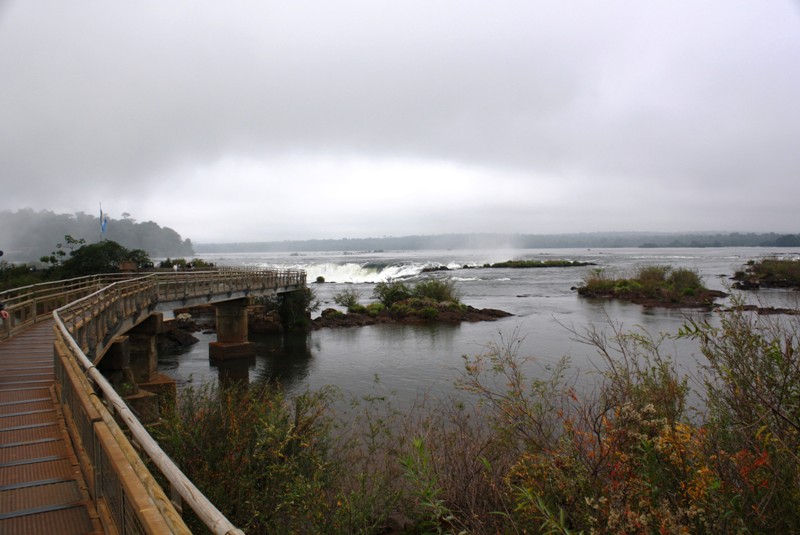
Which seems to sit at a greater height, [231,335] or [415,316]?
[231,335]

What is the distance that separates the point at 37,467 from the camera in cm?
583

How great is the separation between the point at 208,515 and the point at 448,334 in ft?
102

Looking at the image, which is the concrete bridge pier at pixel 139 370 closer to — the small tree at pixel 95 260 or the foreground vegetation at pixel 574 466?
the foreground vegetation at pixel 574 466

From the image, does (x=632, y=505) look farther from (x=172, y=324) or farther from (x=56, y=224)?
(x=56, y=224)

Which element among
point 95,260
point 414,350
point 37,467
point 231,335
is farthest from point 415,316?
point 37,467

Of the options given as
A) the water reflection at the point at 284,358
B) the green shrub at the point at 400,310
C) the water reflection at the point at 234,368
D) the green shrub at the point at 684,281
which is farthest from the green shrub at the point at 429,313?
the green shrub at the point at 684,281

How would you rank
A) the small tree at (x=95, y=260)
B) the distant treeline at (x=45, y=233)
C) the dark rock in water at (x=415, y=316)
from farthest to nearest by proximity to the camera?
the distant treeline at (x=45, y=233) < the small tree at (x=95, y=260) < the dark rock in water at (x=415, y=316)

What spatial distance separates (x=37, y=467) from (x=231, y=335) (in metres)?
24.8

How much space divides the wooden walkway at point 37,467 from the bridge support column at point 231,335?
61.5ft

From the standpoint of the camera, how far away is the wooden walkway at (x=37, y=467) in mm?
4723

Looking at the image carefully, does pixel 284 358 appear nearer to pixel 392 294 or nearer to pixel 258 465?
pixel 392 294

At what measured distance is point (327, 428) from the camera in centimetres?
954

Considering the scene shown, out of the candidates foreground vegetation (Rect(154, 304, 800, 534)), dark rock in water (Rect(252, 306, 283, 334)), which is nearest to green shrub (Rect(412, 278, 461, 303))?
dark rock in water (Rect(252, 306, 283, 334))

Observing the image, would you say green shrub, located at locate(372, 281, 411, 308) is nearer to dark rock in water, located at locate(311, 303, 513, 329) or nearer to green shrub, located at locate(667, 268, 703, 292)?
dark rock in water, located at locate(311, 303, 513, 329)
